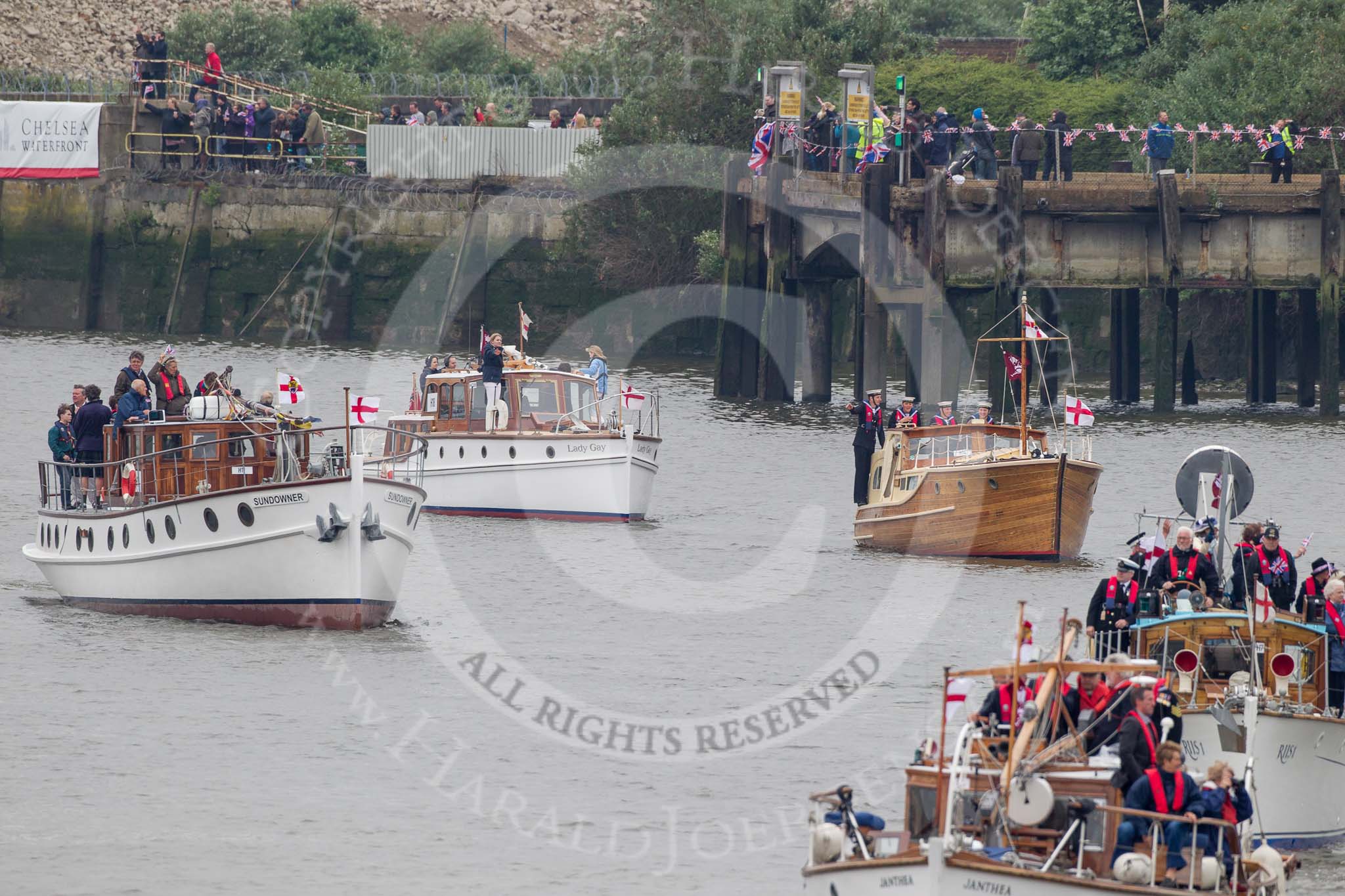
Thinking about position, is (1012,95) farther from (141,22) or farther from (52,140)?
(141,22)

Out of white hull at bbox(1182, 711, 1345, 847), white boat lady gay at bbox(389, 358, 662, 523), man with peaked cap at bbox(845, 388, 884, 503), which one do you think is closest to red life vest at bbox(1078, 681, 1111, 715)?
white hull at bbox(1182, 711, 1345, 847)

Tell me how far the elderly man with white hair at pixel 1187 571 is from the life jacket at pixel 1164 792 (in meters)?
6.76

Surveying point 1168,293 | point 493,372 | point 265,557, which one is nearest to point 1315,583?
point 265,557

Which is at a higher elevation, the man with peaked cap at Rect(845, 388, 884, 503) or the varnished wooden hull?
the man with peaked cap at Rect(845, 388, 884, 503)

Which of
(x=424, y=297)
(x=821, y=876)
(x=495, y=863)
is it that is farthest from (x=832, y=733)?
(x=424, y=297)

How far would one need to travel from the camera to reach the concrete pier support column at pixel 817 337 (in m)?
58.9

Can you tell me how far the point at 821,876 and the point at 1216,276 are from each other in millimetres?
37292

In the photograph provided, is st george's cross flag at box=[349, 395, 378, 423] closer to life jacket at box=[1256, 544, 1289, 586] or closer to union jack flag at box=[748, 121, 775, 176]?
life jacket at box=[1256, 544, 1289, 586]

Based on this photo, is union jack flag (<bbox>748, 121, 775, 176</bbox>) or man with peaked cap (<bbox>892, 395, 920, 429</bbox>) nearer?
man with peaked cap (<bbox>892, 395, 920, 429</bbox>)

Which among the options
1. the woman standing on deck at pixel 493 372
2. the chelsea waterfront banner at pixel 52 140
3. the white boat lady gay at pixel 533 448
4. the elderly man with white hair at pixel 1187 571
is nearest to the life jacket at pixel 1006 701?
the elderly man with white hair at pixel 1187 571

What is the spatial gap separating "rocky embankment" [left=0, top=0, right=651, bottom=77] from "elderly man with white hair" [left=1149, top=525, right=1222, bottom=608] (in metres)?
85.9

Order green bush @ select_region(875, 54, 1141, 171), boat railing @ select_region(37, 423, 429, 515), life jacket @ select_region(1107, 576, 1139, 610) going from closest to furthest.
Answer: life jacket @ select_region(1107, 576, 1139, 610) < boat railing @ select_region(37, 423, 429, 515) < green bush @ select_region(875, 54, 1141, 171)

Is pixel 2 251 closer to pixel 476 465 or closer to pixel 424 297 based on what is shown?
pixel 424 297

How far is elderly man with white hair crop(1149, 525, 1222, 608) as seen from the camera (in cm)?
2347
